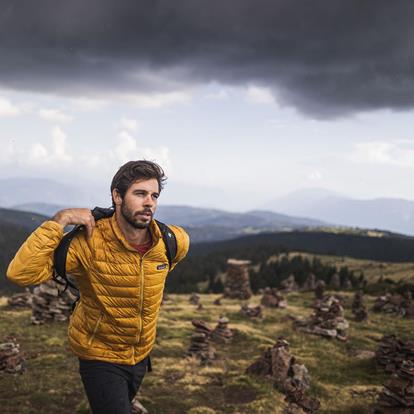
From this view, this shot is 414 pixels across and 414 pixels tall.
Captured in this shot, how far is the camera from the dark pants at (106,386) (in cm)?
608

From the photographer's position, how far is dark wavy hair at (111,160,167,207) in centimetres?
603

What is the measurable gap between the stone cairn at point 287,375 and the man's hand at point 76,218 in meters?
10.7

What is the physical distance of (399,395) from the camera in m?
13.5

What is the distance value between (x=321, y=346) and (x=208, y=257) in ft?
415

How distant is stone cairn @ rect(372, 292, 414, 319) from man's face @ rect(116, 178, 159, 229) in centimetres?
4108

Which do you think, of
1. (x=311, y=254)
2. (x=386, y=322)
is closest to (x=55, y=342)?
(x=386, y=322)

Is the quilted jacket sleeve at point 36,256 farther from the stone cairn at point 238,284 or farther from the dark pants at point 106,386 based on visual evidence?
the stone cairn at point 238,284

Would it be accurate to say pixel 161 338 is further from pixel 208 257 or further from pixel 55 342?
pixel 208 257

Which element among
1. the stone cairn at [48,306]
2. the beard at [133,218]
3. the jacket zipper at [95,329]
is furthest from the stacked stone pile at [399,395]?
the stone cairn at [48,306]

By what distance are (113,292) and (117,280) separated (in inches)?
7.6

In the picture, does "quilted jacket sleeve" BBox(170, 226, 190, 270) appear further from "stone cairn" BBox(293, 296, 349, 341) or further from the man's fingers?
"stone cairn" BBox(293, 296, 349, 341)

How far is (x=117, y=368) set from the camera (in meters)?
6.42

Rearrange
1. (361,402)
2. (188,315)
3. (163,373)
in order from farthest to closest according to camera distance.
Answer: (188,315), (163,373), (361,402)

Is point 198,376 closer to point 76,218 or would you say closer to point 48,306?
point 76,218
